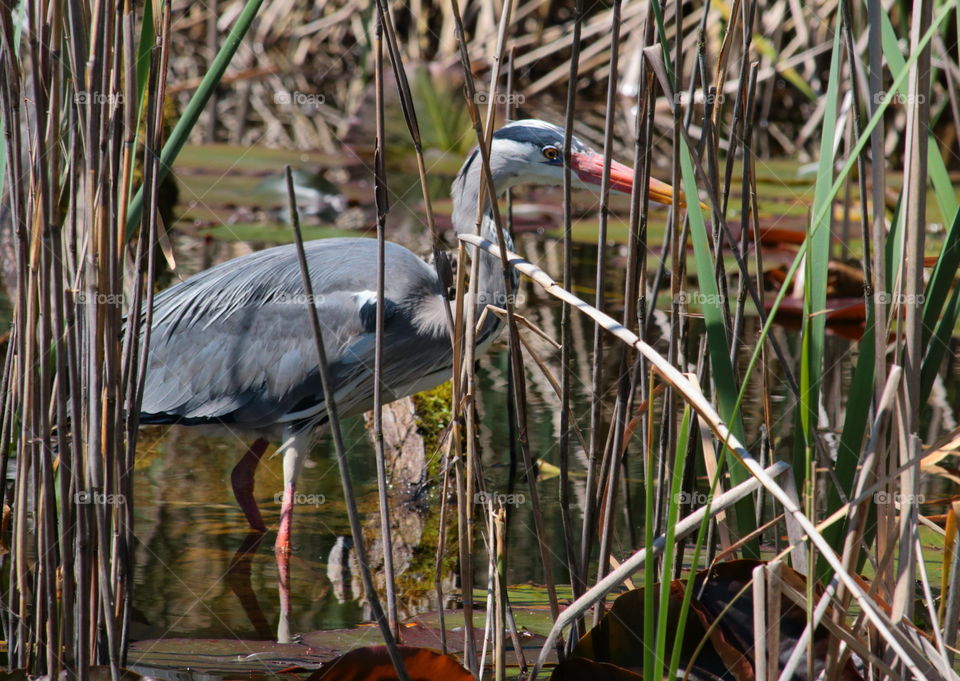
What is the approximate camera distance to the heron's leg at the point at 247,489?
10.2ft

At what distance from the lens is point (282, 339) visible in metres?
3.20

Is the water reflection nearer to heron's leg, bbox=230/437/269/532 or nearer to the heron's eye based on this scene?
heron's leg, bbox=230/437/269/532

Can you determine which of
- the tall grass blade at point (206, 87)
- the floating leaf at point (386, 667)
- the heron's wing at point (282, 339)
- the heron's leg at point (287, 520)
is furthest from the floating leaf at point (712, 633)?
the heron's wing at point (282, 339)

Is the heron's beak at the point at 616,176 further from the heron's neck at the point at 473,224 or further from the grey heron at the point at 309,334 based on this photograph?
the heron's neck at the point at 473,224

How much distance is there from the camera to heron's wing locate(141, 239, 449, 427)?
317 cm

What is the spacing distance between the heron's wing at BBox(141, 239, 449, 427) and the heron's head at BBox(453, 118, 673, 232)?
309mm

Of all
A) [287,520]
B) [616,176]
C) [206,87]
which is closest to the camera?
[206,87]

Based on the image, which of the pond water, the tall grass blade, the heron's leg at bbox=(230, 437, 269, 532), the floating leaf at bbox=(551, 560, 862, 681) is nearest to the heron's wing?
the heron's leg at bbox=(230, 437, 269, 532)

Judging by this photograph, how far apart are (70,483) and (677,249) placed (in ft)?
3.66

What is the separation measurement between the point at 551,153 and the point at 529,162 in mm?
71

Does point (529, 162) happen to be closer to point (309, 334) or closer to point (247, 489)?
point (309, 334)

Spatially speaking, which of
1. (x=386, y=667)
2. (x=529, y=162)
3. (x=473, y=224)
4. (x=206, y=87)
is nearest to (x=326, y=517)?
(x=473, y=224)

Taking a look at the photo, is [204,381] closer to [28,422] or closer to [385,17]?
[28,422]

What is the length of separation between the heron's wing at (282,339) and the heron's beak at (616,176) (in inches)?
21.6
